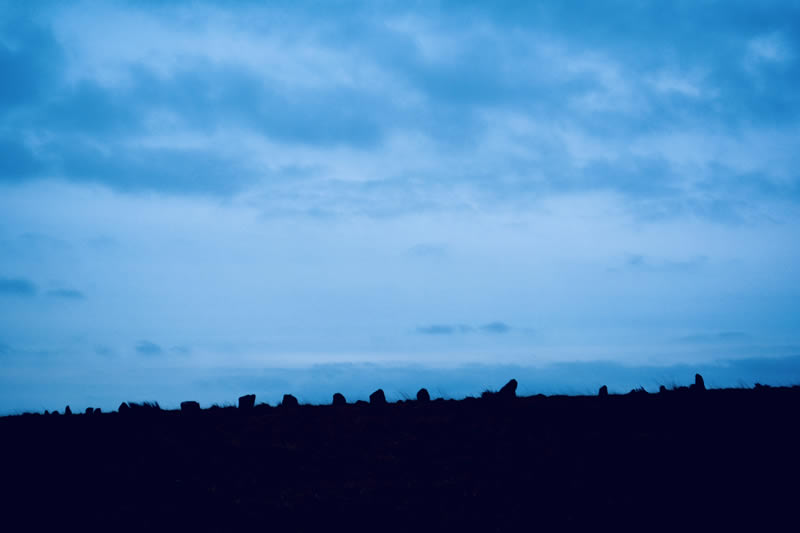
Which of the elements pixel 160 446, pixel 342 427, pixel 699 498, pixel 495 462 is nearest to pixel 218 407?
pixel 160 446

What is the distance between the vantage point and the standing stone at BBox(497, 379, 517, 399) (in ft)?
70.5

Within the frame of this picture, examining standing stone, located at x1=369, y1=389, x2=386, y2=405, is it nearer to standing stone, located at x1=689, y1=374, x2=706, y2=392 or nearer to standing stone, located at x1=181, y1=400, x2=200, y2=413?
standing stone, located at x1=181, y1=400, x2=200, y2=413

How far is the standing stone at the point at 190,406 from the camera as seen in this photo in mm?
21859

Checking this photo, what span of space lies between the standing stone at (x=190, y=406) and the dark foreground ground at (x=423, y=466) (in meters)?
0.66

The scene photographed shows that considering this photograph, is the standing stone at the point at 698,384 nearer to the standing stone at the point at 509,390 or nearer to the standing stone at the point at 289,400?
the standing stone at the point at 509,390

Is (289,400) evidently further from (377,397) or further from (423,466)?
(423,466)

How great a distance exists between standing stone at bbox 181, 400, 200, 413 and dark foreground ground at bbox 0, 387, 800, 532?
2.15 ft

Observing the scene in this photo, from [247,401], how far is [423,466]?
7779mm

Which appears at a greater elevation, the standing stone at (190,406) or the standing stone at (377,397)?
the standing stone at (377,397)

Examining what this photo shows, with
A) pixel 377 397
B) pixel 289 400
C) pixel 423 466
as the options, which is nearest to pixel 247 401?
pixel 289 400

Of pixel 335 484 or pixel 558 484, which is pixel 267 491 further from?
pixel 558 484

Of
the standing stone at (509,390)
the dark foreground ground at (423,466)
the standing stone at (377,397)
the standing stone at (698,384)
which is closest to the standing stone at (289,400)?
the dark foreground ground at (423,466)

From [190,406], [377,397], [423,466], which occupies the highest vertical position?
[377,397]

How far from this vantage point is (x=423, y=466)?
55.2 feet
